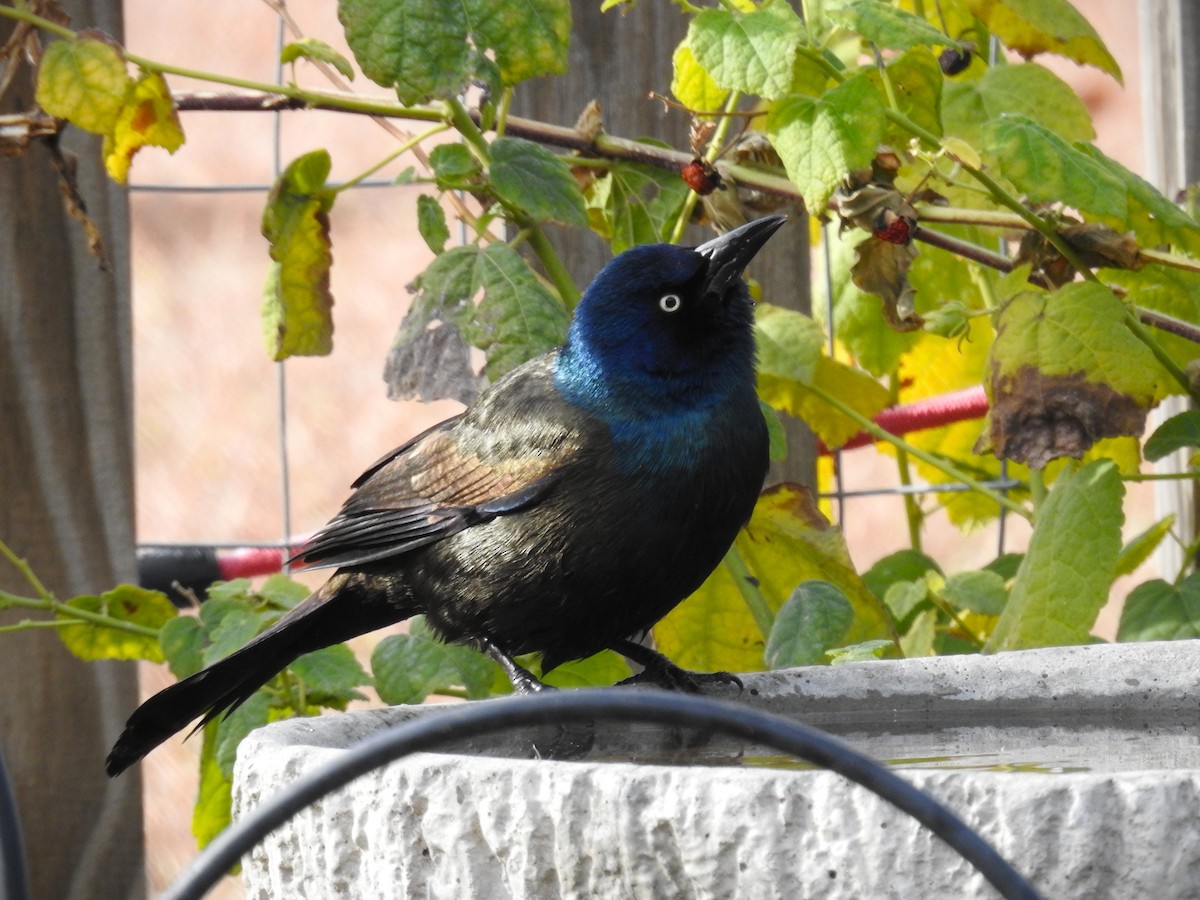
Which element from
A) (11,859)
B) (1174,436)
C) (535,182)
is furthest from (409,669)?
(11,859)

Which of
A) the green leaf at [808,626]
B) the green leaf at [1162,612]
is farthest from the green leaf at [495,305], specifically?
the green leaf at [1162,612]

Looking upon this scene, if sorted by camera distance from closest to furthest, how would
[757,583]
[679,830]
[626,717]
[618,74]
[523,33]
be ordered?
[626,717], [679,830], [523,33], [757,583], [618,74]

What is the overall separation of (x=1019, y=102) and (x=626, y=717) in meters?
2.11

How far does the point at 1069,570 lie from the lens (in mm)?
2498

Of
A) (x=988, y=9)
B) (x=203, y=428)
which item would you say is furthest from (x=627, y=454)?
(x=203, y=428)

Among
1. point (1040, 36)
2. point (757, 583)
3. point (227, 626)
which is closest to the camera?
point (227, 626)

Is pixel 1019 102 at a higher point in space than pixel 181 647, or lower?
higher

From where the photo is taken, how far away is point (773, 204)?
279 centimetres

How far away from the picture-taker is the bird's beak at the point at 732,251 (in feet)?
8.19

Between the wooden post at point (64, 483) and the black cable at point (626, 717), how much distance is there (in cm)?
202

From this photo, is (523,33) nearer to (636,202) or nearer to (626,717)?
(636,202)

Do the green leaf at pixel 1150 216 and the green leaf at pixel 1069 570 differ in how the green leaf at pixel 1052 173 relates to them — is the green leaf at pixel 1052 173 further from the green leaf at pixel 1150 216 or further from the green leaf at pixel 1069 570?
the green leaf at pixel 1069 570

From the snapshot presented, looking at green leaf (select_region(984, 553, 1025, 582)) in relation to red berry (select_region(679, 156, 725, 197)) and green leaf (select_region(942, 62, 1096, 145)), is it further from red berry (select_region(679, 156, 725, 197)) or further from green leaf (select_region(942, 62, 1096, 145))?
red berry (select_region(679, 156, 725, 197))

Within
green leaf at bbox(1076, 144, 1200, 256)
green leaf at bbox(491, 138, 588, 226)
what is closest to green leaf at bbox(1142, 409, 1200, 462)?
→ green leaf at bbox(1076, 144, 1200, 256)
